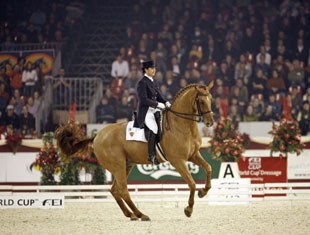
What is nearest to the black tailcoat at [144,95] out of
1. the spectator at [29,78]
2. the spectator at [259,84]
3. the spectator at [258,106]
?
the spectator at [258,106]

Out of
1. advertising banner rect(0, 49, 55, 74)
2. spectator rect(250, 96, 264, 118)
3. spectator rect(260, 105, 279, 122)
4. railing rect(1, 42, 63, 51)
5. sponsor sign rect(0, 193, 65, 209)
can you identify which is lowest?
sponsor sign rect(0, 193, 65, 209)

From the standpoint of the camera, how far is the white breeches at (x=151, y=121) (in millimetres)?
10594

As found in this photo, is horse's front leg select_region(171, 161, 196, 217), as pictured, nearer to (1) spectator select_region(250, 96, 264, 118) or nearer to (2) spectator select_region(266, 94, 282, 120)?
(1) spectator select_region(250, 96, 264, 118)

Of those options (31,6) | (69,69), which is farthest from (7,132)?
(31,6)

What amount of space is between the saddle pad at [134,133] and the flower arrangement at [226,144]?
316 centimetres

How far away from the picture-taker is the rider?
10.6 metres

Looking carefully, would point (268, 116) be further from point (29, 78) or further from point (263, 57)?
point (29, 78)

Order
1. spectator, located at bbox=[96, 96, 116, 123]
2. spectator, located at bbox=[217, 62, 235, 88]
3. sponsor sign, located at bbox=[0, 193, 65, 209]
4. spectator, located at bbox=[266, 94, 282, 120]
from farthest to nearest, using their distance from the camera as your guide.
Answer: spectator, located at bbox=[217, 62, 235, 88]
spectator, located at bbox=[96, 96, 116, 123]
spectator, located at bbox=[266, 94, 282, 120]
sponsor sign, located at bbox=[0, 193, 65, 209]

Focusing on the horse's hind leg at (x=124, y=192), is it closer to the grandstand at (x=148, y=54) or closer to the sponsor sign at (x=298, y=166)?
the sponsor sign at (x=298, y=166)

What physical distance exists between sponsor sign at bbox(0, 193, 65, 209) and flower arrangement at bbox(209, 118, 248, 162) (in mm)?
2884

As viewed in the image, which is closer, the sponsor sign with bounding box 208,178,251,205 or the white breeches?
the white breeches

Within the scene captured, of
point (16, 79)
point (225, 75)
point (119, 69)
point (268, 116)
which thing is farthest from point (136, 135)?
point (16, 79)

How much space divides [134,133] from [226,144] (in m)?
3.24

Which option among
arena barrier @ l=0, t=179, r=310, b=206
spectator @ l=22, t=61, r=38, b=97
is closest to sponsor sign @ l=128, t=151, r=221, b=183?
arena barrier @ l=0, t=179, r=310, b=206
